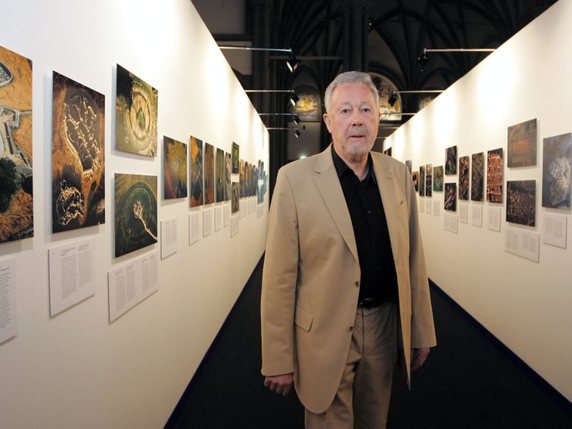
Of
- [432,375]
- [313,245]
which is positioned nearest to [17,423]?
[313,245]

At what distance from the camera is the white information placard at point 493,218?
617cm

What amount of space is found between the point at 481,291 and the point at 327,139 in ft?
82.6

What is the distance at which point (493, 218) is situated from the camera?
6344 millimetres

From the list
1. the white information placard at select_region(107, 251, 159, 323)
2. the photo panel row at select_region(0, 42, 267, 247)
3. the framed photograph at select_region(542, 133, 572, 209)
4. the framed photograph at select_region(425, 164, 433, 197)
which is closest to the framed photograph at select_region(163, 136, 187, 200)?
the photo panel row at select_region(0, 42, 267, 247)

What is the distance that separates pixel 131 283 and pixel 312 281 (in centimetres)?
136

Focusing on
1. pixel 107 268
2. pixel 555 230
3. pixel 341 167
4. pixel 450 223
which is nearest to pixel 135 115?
pixel 107 268

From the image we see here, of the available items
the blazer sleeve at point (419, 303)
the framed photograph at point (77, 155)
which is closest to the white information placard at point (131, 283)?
the framed photograph at point (77, 155)

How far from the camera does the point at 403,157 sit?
13.4 metres

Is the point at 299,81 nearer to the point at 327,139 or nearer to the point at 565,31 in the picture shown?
the point at 327,139

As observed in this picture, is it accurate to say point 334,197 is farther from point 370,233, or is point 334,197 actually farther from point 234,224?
point 234,224

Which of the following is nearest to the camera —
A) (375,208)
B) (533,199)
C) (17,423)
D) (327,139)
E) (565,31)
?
(17,423)

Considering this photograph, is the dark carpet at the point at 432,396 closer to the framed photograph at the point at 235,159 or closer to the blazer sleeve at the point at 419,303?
the blazer sleeve at the point at 419,303

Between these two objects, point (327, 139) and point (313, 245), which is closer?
point (313, 245)

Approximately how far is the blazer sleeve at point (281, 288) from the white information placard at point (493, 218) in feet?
15.6
